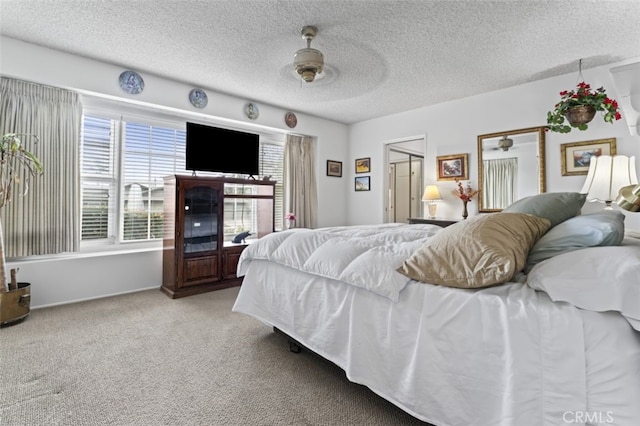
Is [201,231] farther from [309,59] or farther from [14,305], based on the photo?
[309,59]

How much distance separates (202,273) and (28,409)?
2.14 m

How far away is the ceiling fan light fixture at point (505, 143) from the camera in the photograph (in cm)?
381

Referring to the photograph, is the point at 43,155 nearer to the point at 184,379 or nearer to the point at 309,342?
the point at 184,379

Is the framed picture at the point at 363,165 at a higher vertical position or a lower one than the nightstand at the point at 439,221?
higher

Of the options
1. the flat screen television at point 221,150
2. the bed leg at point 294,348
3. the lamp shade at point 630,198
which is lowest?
the bed leg at point 294,348

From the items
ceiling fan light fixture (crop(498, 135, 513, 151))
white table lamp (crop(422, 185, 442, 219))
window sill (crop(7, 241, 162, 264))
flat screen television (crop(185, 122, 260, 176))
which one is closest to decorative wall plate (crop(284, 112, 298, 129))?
flat screen television (crop(185, 122, 260, 176))

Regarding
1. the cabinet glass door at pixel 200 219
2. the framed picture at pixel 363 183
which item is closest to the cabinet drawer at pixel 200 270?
the cabinet glass door at pixel 200 219

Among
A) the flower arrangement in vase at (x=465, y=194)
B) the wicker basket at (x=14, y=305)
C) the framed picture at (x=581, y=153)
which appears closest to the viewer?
the wicker basket at (x=14, y=305)

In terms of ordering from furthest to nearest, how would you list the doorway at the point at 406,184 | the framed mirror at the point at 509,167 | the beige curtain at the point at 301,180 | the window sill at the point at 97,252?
the doorway at the point at 406,184 → the beige curtain at the point at 301,180 → the framed mirror at the point at 509,167 → the window sill at the point at 97,252

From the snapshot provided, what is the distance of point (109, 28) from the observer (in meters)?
2.60

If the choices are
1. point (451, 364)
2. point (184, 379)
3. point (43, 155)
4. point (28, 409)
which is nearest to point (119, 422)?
→ point (184, 379)

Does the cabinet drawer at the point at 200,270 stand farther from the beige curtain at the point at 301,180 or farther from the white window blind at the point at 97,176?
the beige curtain at the point at 301,180

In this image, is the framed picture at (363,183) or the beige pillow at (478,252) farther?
the framed picture at (363,183)

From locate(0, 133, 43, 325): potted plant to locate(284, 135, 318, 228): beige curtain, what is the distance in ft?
9.96
